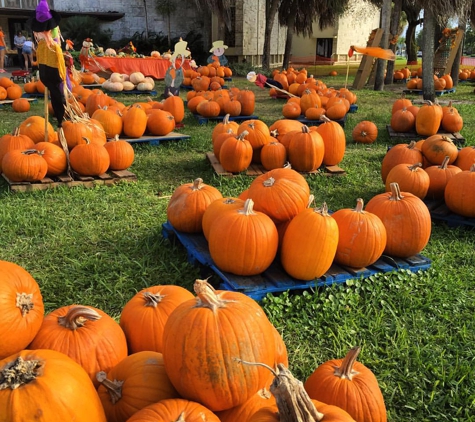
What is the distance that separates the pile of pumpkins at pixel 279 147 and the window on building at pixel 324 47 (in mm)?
32609

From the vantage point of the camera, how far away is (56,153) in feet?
18.5

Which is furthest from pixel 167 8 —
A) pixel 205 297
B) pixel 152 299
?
pixel 205 297

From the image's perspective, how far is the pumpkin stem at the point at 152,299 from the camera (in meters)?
2.18

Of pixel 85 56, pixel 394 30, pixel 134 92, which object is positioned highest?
pixel 394 30

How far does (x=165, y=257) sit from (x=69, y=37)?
2512cm

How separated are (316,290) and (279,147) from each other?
115 inches

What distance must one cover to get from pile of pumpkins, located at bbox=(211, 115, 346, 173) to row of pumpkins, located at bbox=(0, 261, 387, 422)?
12.6 ft

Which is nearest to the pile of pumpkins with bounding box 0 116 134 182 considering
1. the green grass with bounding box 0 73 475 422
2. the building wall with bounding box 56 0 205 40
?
the green grass with bounding box 0 73 475 422

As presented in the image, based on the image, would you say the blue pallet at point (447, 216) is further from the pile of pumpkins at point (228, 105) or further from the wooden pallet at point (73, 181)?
the pile of pumpkins at point (228, 105)

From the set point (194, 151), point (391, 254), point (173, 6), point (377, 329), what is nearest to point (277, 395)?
point (377, 329)

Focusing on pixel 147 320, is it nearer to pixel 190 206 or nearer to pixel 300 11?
pixel 190 206

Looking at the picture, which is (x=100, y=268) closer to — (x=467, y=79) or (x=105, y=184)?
(x=105, y=184)

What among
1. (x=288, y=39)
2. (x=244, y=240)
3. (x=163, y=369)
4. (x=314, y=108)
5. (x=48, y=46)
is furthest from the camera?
(x=288, y=39)

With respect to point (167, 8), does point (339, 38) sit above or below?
below
